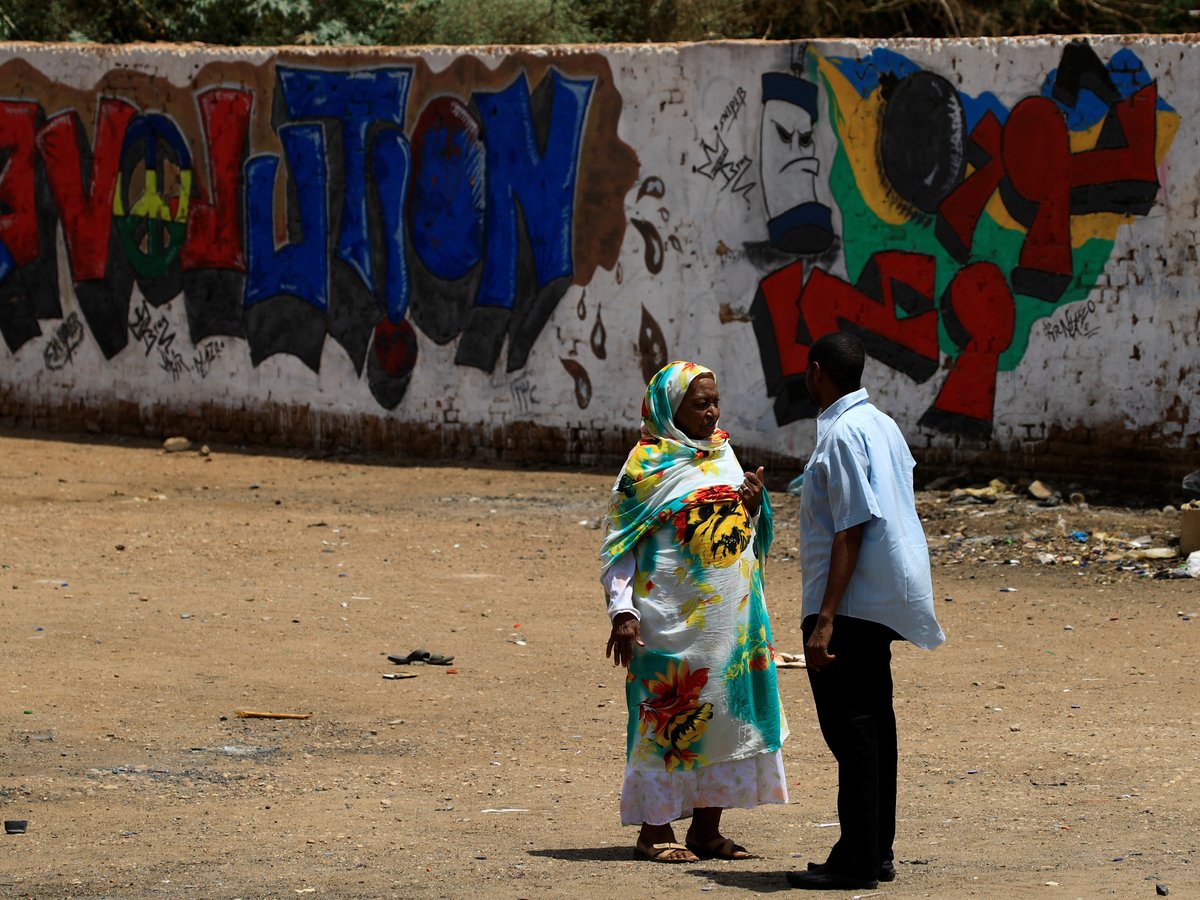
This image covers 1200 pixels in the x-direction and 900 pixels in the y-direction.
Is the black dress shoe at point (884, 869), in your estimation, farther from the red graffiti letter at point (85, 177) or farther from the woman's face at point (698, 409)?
the red graffiti letter at point (85, 177)

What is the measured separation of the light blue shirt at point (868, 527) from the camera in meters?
4.52

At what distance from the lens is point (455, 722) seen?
7.01 metres

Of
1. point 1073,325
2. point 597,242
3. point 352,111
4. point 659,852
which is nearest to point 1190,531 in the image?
point 1073,325

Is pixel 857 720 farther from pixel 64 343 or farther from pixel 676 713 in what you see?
pixel 64 343

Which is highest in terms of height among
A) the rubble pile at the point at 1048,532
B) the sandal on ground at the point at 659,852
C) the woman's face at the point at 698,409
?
the woman's face at the point at 698,409

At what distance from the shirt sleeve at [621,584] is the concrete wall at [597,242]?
6.83 metres

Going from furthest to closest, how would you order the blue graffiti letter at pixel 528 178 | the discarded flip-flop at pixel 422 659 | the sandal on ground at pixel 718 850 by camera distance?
the blue graffiti letter at pixel 528 178 < the discarded flip-flop at pixel 422 659 < the sandal on ground at pixel 718 850

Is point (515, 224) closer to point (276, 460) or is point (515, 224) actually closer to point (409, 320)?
point (409, 320)

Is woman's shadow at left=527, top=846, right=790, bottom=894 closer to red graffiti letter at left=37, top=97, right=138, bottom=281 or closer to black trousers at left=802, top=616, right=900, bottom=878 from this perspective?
black trousers at left=802, top=616, right=900, bottom=878

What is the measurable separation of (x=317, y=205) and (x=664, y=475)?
9.57m

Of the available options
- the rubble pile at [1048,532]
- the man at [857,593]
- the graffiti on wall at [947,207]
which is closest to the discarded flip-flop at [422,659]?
the rubble pile at [1048,532]

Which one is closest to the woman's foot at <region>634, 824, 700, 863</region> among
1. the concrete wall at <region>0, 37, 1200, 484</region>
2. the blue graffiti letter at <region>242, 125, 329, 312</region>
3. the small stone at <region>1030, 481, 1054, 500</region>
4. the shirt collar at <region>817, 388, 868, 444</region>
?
the shirt collar at <region>817, 388, 868, 444</region>

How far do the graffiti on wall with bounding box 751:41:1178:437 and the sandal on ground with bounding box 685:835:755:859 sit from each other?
22.9 feet

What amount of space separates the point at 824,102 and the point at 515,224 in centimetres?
249
